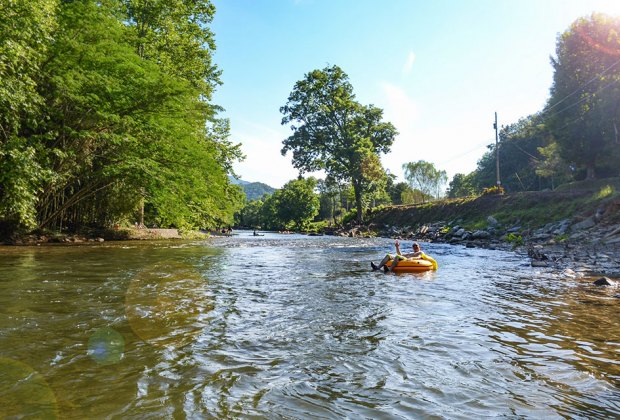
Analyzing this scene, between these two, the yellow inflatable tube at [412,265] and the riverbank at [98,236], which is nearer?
the yellow inflatable tube at [412,265]

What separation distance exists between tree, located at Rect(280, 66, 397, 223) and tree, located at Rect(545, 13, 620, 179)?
19554 millimetres

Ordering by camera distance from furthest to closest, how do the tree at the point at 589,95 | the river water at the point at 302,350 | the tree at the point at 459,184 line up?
the tree at the point at 459,184 → the tree at the point at 589,95 → the river water at the point at 302,350

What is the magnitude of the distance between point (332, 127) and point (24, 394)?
154 feet

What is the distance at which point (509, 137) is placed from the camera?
225 ft

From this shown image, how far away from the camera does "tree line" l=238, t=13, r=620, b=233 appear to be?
30.8 m

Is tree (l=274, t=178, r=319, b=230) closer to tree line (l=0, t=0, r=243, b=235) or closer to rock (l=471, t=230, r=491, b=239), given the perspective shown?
tree line (l=0, t=0, r=243, b=235)

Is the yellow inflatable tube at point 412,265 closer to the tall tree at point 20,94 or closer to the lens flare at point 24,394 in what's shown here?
the lens flare at point 24,394

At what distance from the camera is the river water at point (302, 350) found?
3609mm

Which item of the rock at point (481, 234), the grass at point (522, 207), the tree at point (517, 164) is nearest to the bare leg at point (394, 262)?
the grass at point (522, 207)

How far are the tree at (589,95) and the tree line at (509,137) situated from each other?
7 centimetres

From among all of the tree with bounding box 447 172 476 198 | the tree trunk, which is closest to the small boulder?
the tree trunk

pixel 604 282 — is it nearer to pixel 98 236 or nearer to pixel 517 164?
pixel 98 236

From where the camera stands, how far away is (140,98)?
67.6 feet

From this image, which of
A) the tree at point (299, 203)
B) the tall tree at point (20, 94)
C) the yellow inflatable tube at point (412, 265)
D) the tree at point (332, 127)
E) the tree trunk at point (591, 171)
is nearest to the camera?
the tall tree at point (20, 94)
